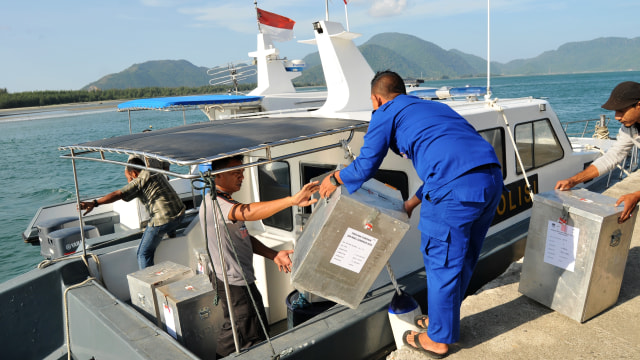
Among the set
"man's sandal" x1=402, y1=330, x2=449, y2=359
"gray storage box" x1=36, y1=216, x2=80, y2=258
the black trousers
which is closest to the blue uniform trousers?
"man's sandal" x1=402, y1=330, x2=449, y2=359

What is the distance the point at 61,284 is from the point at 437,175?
3112 millimetres

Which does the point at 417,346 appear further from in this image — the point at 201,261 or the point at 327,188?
the point at 201,261

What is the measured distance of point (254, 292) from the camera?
312 centimetres

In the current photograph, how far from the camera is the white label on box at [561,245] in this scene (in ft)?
9.29

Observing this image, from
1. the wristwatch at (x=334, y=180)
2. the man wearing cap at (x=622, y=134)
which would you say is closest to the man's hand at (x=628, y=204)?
the man wearing cap at (x=622, y=134)

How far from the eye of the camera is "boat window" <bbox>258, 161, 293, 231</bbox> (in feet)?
14.3

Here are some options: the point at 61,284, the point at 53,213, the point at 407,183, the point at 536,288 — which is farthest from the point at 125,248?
the point at 53,213

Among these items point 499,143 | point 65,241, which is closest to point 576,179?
point 499,143

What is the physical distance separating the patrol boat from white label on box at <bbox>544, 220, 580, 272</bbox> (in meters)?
0.63

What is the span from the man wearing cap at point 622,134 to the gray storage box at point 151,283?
279cm

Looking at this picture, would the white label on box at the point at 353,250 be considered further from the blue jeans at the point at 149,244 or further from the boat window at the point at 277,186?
the blue jeans at the point at 149,244

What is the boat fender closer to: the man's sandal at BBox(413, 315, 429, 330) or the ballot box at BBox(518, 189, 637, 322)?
the man's sandal at BBox(413, 315, 429, 330)

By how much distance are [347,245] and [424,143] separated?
710mm

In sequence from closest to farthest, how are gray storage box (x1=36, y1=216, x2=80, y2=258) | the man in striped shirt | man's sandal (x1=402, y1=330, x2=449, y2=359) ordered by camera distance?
man's sandal (x1=402, y1=330, x2=449, y2=359) → the man in striped shirt → gray storage box (x1=36, y1=216, x2=80, y2=258)
